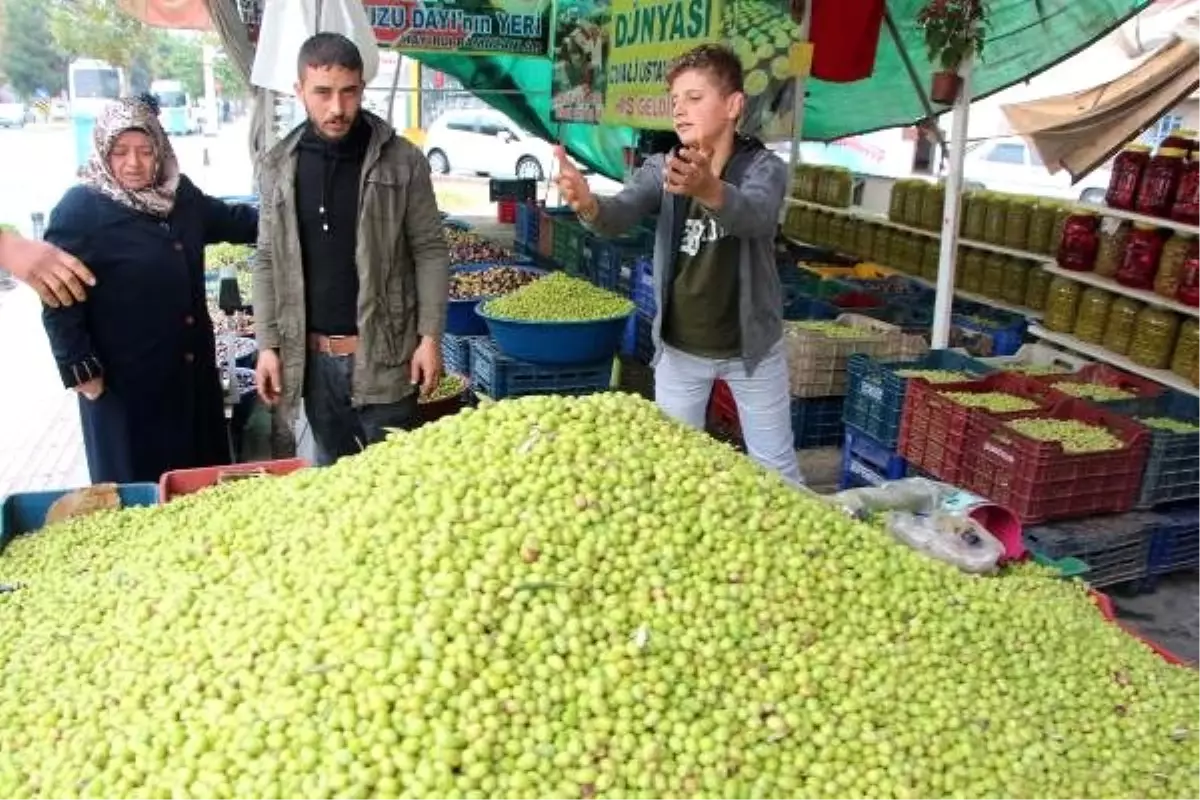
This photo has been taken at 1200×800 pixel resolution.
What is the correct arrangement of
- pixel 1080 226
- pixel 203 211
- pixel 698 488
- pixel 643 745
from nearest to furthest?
1. pixel 643 745
2. pixel 698 488
3. pixel 203 211
4. pixel 1080 226

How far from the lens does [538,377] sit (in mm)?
5098

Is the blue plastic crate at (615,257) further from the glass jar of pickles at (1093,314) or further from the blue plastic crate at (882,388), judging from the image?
the glass jar of pickles at (1093,314)

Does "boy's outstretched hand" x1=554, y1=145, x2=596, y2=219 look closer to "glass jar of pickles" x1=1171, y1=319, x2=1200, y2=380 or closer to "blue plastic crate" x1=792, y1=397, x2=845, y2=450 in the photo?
"blue plastic crate" x1=792, y1=397, x2=845, y2=450

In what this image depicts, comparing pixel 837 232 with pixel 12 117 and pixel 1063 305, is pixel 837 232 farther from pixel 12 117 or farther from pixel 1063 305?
pixel 12 117

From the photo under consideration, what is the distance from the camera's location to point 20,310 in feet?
29.5

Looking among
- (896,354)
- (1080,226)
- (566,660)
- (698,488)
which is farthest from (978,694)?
(1080,226)

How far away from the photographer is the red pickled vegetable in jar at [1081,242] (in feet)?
17.9

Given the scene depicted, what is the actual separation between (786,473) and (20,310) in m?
8.18

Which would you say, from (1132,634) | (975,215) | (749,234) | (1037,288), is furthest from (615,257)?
(1132,634)

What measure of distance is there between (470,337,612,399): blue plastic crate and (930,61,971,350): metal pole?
5.54 feet

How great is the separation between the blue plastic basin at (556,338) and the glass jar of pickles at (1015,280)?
3.07 metres

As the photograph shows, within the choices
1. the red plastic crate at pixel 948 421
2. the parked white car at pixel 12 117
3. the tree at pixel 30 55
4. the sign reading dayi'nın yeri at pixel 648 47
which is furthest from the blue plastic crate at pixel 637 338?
the tree at pixel 30 55

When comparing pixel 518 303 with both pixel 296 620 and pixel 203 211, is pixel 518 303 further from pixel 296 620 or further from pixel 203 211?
pixel 296 620

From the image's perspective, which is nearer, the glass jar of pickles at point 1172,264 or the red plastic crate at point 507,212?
the glass jar of pickles at point 1172,264
